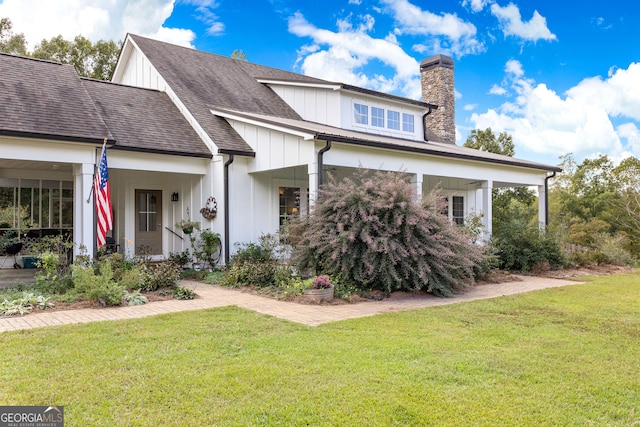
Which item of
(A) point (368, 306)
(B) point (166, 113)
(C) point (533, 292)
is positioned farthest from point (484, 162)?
(B) point (166, 113)

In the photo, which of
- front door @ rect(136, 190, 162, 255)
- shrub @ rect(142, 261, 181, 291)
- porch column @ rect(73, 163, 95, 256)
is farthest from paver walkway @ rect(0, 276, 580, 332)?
front door @ rect(136, 190, 162, 255)

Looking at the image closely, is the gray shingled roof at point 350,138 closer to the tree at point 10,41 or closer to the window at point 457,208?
the window at point 457,208

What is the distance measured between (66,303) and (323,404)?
230 inches

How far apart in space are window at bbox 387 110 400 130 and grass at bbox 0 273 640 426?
9.54 meters

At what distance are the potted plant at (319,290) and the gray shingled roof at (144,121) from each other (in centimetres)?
506

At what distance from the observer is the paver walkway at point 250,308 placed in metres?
6.54

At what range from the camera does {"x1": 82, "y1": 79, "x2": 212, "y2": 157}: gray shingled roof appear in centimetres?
1078

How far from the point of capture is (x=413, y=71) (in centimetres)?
2097

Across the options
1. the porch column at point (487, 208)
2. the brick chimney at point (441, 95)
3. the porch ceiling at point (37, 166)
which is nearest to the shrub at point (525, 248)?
the porch column at point (487, 208)

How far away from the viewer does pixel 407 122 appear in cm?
1570

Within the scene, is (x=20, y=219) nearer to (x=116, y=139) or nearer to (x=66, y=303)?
(x=116, y=139)

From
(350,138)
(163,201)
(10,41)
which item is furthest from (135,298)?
(10,41)

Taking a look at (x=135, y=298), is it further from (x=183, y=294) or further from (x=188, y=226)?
(x=188, y=226)

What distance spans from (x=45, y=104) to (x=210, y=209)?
4.22 meters
